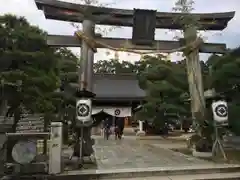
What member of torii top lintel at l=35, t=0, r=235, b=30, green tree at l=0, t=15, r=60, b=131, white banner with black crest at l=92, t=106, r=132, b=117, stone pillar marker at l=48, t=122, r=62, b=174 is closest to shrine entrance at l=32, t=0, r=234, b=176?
torii top lintel at l=35, t=0, r=235, b=30

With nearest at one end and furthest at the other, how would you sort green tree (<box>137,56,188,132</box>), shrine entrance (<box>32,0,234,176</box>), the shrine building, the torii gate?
shrine entrance (<box>32,0,234,176</box>), the torii gate, green tree (<box>137,56,188,132</box>), the shrine building

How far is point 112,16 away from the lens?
10.4m

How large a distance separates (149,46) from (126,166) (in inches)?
176

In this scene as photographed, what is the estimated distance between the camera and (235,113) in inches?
384

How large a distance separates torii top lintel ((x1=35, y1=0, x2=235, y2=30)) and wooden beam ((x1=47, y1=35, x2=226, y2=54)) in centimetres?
60

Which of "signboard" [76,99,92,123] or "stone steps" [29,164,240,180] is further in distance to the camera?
"signboard" [76,99,92,123]

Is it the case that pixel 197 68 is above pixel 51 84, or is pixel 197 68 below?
above

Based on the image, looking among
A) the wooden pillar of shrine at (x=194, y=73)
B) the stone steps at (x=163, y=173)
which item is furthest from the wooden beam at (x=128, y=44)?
the stone steps at (x=163, y=173)

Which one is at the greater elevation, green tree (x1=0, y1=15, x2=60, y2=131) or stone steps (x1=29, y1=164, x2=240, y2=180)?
green tree (x1=0, y1=15, x2=60, y2=131)

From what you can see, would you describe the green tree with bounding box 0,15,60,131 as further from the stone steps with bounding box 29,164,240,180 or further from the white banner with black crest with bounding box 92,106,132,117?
the white banner with black crest with bounding box 92,106,132,117

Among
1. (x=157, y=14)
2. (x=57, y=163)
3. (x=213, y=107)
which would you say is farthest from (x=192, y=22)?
(x=57, y=163)

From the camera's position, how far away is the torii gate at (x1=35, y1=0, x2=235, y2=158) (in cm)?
976

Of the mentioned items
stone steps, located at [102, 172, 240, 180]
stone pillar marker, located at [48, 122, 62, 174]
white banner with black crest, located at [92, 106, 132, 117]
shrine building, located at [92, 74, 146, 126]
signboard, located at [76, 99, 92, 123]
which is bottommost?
stone steps, located at [102, 172, 240, 180]

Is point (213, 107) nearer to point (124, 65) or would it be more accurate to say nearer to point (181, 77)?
point (181, 77)
